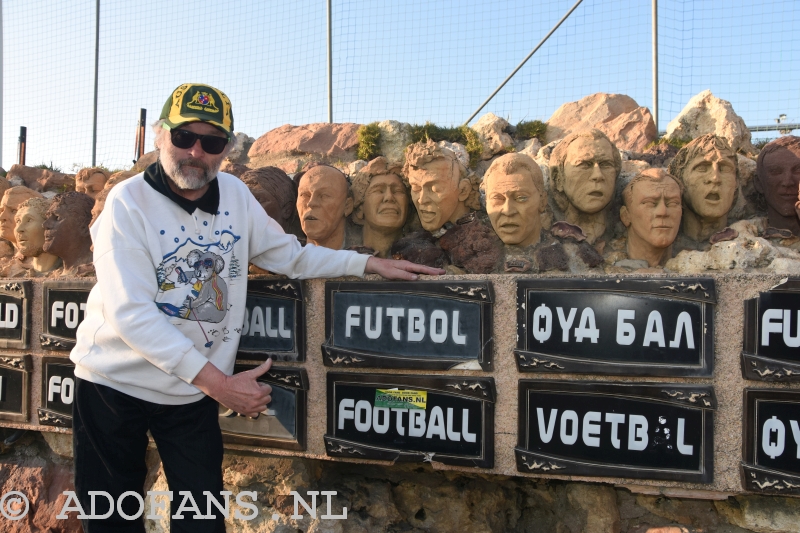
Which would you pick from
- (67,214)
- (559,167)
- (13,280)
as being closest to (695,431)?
(559,167)

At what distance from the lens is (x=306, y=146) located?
6.35 metres

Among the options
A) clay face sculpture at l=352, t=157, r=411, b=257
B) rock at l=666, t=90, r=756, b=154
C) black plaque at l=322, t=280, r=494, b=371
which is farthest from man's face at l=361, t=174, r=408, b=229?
rock at l=666, t=90, r=756, b=154

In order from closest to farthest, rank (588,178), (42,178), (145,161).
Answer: (588,178), (145,161), (42,178)

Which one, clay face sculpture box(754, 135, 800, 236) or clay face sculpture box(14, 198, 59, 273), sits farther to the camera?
clay face sculpture box(14, 198, 59, 273)

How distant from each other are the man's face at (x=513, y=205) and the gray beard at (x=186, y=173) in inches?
63.9

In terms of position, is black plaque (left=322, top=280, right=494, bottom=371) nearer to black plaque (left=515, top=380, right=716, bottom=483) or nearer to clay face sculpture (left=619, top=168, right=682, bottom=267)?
black plaque (left=515, top=380, right=716, bottom=483)

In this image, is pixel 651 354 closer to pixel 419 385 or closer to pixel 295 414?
pixel 419 385

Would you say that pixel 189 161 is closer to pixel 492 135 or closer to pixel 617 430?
pixel 617 430

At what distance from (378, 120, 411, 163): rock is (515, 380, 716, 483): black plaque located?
3.38 m

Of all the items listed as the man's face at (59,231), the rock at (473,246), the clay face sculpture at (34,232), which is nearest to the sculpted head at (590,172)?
the rock at (473,246)

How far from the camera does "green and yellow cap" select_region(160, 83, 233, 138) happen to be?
2.67m

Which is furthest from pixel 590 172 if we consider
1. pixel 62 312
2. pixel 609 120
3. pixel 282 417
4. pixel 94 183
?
pixel 94 183

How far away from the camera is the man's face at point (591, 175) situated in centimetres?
379

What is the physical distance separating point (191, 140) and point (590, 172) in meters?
2.23
